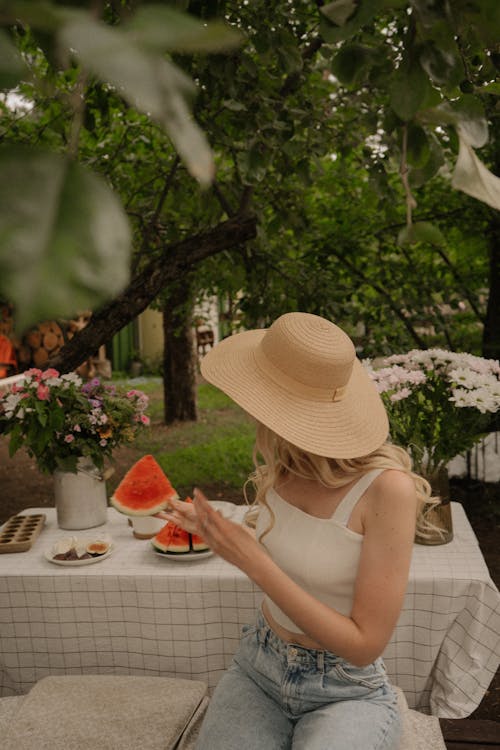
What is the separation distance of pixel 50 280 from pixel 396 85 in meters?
0.46

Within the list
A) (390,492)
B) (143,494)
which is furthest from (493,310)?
(390,492)

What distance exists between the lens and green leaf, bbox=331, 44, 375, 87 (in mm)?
664

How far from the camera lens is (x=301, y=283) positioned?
449cm

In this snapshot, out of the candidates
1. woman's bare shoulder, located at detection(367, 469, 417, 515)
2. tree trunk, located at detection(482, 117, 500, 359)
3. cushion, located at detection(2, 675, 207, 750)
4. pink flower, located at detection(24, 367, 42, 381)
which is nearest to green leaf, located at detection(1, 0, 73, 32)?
woman's bare shoulder, located at detection(367, 469, 417, 515)

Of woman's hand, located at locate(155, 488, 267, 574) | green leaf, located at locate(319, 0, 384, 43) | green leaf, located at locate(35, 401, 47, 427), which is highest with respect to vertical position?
green leaf, located at locate(319, 0, 384, 43)

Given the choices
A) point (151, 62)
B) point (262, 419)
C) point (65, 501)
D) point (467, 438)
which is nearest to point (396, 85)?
point (151, 62)

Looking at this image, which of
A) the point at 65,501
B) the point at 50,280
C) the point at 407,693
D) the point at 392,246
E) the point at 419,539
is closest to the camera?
the point at 50,280

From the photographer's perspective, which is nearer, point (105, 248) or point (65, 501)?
point (105, 248)

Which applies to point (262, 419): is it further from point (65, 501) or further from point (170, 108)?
point (170, 108)

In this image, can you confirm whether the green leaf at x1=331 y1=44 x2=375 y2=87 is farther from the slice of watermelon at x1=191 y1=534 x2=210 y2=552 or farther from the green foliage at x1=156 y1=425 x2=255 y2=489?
the green foliage at x1=156 y1=425 x2=255 y2=489

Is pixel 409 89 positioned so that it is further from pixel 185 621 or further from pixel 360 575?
pixel 185 621

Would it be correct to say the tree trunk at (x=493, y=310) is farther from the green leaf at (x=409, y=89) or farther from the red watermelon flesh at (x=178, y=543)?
the green leaf at (x=409, y=89)

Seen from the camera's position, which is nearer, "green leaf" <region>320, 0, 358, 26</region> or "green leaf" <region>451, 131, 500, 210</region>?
"green leaf" <region>451, 131, 500, 210</region>

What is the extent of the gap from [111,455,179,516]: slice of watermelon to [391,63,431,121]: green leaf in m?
2.28
